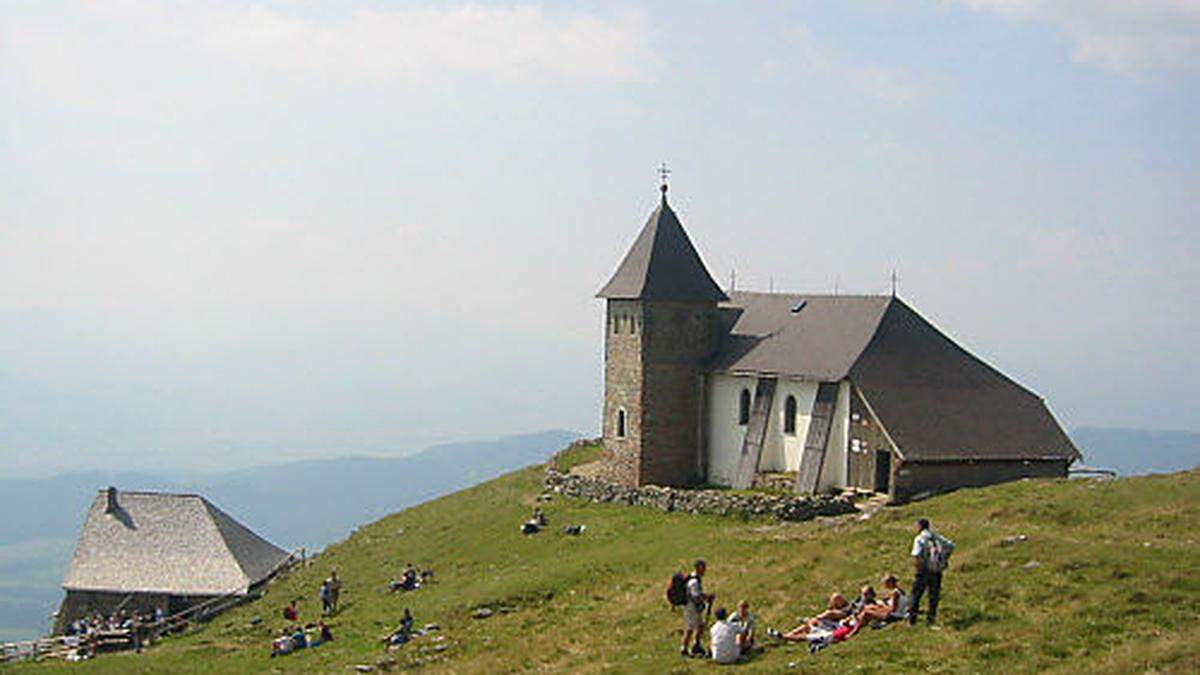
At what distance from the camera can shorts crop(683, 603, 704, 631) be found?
86.7 feet

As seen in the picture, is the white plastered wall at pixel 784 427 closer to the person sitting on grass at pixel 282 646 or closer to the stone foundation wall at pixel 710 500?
the stone foundation wall at pixel 710 500

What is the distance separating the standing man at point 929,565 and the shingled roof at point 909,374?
810 inches

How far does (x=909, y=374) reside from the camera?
48906mm

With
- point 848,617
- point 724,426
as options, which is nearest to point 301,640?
point 848,617

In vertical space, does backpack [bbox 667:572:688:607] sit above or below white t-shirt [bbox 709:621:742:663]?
above

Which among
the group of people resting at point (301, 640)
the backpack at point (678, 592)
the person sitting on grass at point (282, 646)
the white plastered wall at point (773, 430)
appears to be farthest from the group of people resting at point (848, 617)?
the white plastered wall at point (773, 430)

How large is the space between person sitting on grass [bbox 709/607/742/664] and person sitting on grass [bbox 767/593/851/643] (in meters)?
1.29

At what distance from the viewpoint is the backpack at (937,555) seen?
24.2 metres

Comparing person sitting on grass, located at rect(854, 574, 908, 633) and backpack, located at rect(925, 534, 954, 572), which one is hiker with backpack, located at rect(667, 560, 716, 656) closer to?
person sitting on grass, located at rect(854, 574, 908, 633)

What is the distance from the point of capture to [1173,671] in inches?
789

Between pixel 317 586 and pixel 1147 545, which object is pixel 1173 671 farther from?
pixel 317 586

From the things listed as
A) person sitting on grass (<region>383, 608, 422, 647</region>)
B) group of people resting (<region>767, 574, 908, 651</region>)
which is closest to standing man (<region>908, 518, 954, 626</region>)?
group of people resting (<region>767, 574, 908, 651</region>)

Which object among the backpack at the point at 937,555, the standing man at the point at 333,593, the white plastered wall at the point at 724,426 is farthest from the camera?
the white plastered wall at the point at 724,426

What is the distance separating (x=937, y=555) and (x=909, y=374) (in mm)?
25386
